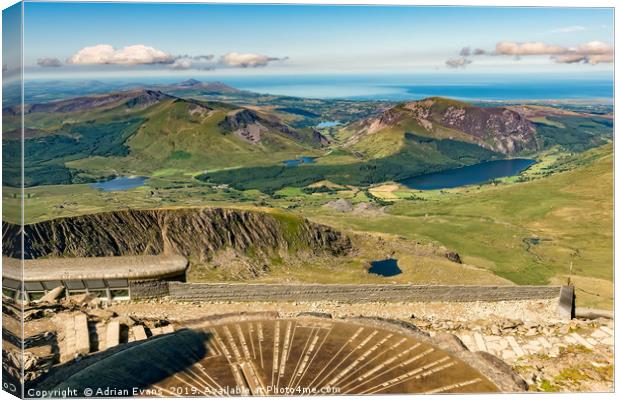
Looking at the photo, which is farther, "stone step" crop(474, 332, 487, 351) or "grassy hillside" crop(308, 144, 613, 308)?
"grassy hillside" crop(308, 144, 613, 308)

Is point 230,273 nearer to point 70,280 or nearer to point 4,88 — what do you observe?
point 70,280

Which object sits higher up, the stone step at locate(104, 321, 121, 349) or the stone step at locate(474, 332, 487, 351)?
the stone step at locate(104, 321, 121, 349)

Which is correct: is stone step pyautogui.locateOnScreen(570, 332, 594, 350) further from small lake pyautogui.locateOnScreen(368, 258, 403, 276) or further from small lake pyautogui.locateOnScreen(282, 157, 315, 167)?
small lake pyautogui.locateOnScreen(282, 157, 315, 167)

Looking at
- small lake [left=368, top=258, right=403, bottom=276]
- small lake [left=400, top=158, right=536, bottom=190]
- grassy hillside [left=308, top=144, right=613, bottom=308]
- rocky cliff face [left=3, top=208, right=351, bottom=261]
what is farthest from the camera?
small lake [left=400, top=158, right=536, bottom=190]

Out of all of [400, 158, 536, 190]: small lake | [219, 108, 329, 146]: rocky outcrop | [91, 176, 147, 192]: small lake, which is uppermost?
[219, 108, 329, 146]: rocky outcrop

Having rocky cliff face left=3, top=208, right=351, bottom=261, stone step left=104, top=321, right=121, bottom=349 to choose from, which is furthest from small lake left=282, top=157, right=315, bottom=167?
stone step left=104, top=321, right=121, bottom=349

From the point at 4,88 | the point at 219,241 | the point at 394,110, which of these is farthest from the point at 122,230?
the point at 394,110
